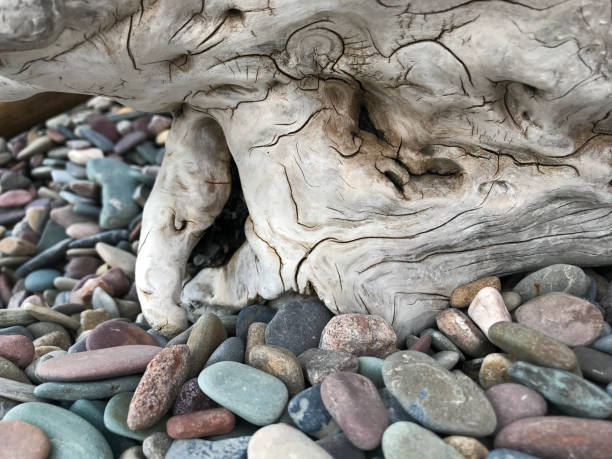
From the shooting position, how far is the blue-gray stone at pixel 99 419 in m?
1.73

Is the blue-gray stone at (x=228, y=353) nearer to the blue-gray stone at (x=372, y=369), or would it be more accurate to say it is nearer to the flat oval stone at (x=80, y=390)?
the flat oval stone at (x=80, y=390)

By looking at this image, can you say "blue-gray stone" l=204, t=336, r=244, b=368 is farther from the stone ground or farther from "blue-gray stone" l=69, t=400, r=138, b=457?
"blue-gray stone" l=69, t=400, r=138, b=457

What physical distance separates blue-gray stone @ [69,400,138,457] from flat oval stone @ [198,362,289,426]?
0.32 meters

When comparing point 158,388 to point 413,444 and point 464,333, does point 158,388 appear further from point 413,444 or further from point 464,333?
point 464,333

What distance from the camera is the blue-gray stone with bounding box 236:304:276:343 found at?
2.23 meters

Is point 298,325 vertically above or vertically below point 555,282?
below

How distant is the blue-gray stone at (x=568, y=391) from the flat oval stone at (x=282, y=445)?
0.62 metres

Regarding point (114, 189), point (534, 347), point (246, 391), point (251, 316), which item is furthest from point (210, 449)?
point (114, 189)

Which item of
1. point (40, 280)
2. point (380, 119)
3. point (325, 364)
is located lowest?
point (40, 280)

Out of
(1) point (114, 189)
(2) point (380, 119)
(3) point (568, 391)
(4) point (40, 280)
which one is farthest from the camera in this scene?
(1) point (114, 189)

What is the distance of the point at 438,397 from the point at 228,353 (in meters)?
0.75

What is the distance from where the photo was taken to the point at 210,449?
1567 millimetres

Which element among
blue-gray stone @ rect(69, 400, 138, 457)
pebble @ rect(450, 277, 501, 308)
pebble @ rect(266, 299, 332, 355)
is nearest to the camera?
blue-gray stone @ rect(69, 400, 138, 457)

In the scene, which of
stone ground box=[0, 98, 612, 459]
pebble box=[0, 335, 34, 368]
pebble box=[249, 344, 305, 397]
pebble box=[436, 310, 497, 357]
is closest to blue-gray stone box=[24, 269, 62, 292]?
stone ground box=[0, 98, 612, 459]
